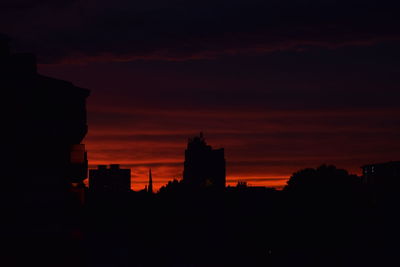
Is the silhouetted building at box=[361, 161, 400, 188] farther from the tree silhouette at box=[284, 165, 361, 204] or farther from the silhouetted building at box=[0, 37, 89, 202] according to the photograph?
the silhouetted building at box=[0, 37, 89, 202]

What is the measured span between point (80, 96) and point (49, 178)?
609 centimetres

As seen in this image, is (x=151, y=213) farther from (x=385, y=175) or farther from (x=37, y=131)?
(x=37, y=131)

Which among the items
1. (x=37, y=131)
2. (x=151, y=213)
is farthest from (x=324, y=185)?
(x=37, y=131)

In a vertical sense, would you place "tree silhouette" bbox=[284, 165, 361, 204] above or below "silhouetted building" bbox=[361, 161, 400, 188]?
below

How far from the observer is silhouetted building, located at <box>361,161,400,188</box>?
177 metres

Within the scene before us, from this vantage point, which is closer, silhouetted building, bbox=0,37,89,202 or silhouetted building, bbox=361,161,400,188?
silhouetted building, bbox=0,37,89,202

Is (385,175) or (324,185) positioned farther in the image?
(385,175)

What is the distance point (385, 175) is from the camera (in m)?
185

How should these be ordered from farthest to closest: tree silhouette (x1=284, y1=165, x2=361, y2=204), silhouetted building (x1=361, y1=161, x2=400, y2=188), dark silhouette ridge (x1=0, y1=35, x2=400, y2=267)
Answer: silhouetted building (x1=361, y1=161, x2=400, y2=188) → tree silhouette (x1=284, y1=165, x2=361, y2=204) → dark silhouette ridge (x1=0, y1=35, x2=400, y2=267)

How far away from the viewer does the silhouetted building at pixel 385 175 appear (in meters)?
177

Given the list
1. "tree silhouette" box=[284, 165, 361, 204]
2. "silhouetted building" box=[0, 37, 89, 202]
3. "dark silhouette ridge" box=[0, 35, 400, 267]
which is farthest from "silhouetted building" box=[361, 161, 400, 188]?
"silhouetted building" box=[0, 37, 89, 202]

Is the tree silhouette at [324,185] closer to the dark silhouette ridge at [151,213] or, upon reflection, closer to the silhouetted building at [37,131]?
the dark silhouette ridge at [151,213]

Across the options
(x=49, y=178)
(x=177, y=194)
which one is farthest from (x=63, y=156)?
(x=177, y=194)

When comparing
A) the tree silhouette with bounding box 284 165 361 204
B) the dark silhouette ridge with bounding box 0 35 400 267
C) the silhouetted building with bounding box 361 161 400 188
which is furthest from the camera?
the silhouetted building with bounding box 361 161 400 188
